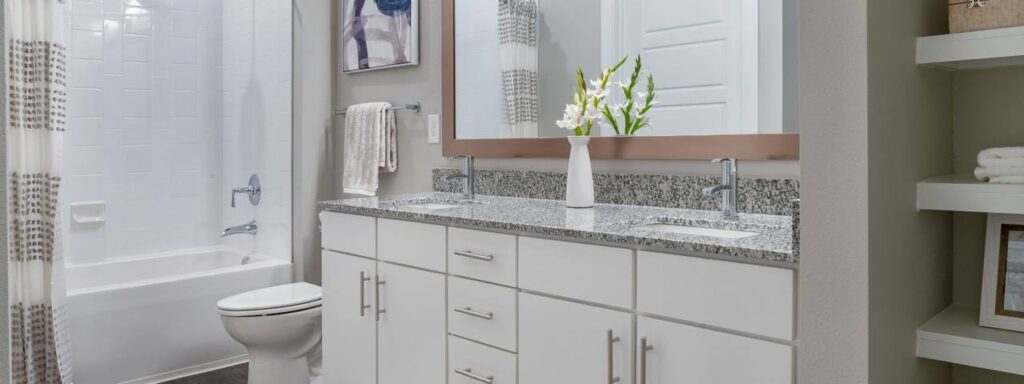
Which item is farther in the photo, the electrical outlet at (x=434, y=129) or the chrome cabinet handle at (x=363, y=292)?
the electrical outlet at (x=434, y=129)

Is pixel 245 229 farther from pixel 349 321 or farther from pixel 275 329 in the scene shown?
pixel 349 321

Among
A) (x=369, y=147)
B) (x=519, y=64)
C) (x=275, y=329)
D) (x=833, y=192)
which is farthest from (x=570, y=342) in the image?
(x=369, y=147)

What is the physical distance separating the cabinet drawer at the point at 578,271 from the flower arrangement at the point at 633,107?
650 millimetres

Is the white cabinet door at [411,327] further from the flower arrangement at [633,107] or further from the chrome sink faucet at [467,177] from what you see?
the flower arrangement at [633,107]

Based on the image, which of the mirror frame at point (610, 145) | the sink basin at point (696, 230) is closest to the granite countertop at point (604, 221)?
the sink basin at point (696, 230)

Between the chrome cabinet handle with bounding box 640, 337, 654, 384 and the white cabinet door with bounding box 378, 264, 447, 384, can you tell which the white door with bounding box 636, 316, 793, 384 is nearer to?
the chrome cabinet handle with bounding box 640, 337, 654, 384

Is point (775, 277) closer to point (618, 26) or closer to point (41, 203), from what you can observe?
point (618, 26)

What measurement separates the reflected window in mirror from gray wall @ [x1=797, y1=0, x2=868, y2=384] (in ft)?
2.34

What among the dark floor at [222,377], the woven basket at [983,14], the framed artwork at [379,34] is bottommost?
the dark floor at [222,377]

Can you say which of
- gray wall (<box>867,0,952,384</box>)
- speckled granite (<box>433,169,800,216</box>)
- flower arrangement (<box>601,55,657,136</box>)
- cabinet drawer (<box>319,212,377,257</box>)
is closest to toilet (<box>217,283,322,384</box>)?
cabinet drawer (<box>319,212,377,257</box>)

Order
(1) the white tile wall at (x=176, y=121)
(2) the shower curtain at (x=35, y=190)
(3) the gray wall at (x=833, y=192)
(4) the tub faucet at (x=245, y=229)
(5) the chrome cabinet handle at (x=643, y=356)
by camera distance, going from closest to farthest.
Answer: (3) the gray wall at (x=833, y=192) < (5) the chrome cabinet handle at (x=643, y=356) < (2) the shower curtain at (x=35, y=190) < (1) the white tile wall at (x=176, y=121) < (4) the tub faucet at (x=245, y=229)

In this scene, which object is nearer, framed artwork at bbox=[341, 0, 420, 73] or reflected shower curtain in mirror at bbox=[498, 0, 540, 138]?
reflected shower curtain in mirror at bbox=[498, 0, 540, 138]

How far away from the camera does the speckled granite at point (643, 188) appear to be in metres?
1.93

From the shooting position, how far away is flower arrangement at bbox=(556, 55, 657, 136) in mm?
2248
